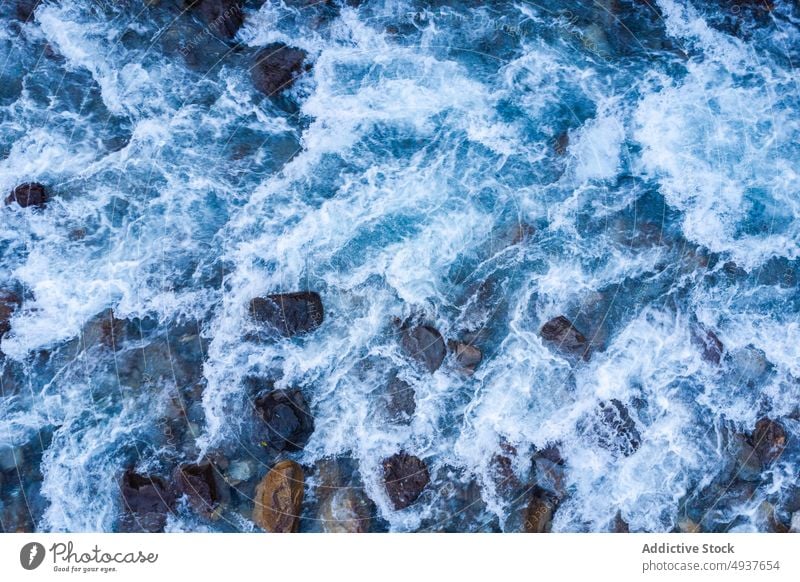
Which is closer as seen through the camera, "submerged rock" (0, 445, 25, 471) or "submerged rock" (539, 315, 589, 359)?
"submerged rock" (0, 445, 25, 471)

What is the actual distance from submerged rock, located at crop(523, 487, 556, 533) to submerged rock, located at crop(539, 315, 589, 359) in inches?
122

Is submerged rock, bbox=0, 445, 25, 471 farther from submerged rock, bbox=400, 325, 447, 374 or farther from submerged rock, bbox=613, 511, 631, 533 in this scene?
submerged rock, bbox=613, 511, 631, 533

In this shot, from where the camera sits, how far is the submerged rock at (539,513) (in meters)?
10.4

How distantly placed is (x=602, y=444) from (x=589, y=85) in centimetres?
790

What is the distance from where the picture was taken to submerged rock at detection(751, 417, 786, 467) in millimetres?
10664

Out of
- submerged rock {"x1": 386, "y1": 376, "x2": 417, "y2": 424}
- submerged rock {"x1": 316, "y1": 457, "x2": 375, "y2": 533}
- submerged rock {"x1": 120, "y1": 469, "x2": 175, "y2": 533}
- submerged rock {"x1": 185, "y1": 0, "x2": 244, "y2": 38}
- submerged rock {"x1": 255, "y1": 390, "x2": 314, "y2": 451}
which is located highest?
submerged rock {"x1": 185, "y1": 0, "x2": 244, "y2": 38}

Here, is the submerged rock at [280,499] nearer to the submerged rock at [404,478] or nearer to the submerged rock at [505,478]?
the submerged rock at [404,478]

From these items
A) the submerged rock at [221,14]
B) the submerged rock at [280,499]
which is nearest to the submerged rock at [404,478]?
the submerged rock at [280,499]

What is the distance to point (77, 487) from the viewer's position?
1034cm

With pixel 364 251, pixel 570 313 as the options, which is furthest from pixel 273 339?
pixel 570 313

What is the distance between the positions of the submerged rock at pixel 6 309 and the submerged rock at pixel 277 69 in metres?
6.95
